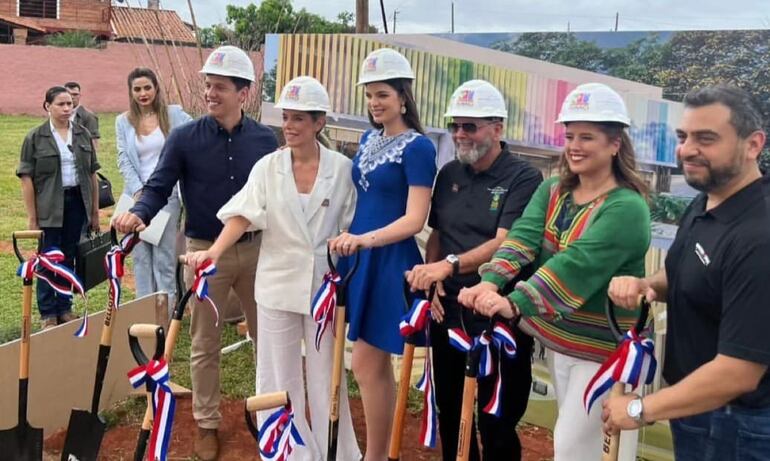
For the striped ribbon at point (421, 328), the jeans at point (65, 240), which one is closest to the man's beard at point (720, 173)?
the striped ribbon at point (421, 328)

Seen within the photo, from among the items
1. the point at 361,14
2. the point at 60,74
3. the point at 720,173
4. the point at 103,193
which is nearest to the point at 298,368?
the point at 720,173

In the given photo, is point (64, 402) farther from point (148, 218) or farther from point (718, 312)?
point (718, 312)

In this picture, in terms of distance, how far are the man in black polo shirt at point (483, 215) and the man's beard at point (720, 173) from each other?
916mm

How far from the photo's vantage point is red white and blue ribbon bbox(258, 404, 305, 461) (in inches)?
94.3

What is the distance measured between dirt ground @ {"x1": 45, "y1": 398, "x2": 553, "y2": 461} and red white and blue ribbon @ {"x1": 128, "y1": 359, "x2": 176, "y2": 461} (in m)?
1.28

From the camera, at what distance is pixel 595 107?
240 cm

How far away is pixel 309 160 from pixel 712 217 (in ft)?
5.68

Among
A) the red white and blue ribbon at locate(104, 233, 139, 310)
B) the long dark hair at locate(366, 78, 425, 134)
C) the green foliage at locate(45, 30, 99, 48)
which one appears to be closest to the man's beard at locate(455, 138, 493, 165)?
the long dark hair at locate(366, 78, 425, 134)

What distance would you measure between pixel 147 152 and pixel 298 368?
2192mm

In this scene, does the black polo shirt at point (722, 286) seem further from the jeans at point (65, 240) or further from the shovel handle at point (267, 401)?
the jeans at point (65, 240)

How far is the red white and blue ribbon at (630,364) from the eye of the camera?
2.06 meters

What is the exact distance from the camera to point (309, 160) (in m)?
3.24

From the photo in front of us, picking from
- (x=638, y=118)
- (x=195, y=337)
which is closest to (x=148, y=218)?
(x=195, y=337)

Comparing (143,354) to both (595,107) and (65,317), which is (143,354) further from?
(65,317)
